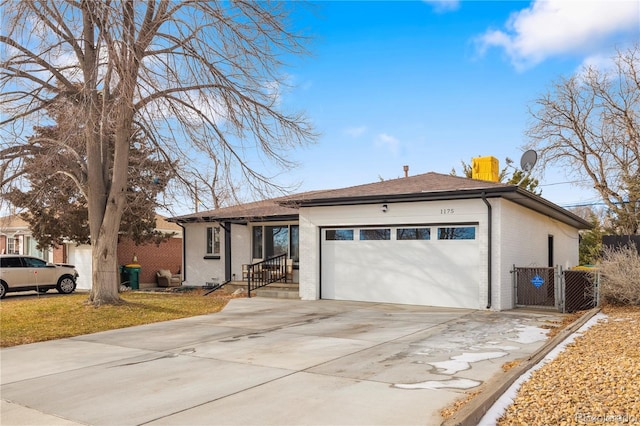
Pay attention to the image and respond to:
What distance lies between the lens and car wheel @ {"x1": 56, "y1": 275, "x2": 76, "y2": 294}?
1994 cm

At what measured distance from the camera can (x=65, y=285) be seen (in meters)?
20.1

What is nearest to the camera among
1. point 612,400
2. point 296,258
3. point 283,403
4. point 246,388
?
point 612,400

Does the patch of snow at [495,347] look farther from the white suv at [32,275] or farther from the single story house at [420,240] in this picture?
the white suv at [32,275]

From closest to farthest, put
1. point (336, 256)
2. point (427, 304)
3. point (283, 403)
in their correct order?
point (283, 403) < point (427, 304) < point (336, 256)

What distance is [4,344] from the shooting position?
373 inches

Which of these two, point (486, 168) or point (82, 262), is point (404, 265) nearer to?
point (486, 168)

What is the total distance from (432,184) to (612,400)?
414 inches

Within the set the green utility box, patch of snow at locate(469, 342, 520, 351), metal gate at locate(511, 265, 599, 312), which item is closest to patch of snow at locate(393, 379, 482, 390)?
patch of snow at locate(469, 342, 520, 351)

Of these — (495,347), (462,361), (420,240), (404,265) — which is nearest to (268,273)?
(404,265)

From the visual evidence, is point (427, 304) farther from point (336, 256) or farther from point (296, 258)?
point (296, 258)

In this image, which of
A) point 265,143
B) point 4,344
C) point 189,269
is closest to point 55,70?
point 265,143

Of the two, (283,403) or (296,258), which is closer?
(283,403)

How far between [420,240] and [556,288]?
148 inches

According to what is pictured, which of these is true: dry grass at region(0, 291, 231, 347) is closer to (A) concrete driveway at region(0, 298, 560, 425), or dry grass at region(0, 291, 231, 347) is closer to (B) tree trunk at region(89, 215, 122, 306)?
(B) tree trunk at region(89, 215, 122, 306)
